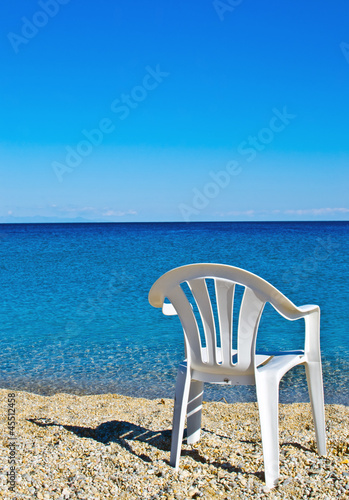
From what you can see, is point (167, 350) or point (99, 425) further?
point (167, 350)

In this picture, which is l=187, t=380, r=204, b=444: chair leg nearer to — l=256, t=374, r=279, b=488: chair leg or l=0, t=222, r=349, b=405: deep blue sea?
l=256, t=374, r=279, b=488: chair leg

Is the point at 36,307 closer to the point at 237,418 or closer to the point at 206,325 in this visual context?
the point at 237,418

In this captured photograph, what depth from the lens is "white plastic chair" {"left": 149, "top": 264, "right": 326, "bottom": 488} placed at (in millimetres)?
2914

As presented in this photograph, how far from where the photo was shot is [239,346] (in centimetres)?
298

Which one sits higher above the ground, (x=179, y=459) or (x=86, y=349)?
(x=179, y=459)

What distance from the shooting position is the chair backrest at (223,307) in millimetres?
2867

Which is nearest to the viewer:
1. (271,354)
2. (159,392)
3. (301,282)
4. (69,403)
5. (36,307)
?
(271,354)

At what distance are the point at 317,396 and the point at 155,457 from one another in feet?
3.96

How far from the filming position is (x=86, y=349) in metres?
7.68

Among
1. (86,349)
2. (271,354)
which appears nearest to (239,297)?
(86,349)

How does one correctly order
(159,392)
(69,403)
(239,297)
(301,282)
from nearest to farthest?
(69,403) → (159,392) → (239,297) → (301,282)

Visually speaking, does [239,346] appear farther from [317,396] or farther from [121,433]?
[121,433]

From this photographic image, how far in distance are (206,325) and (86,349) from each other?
4973mm

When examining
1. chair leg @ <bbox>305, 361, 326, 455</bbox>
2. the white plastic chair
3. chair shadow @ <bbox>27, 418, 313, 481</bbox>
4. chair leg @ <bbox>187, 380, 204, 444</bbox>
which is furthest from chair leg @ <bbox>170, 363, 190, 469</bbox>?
chair leg @ <bbox>305, 361, 326, 455</bbox>
